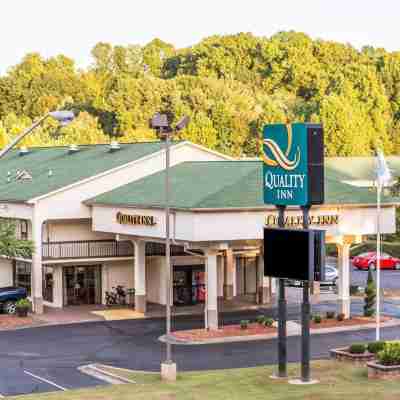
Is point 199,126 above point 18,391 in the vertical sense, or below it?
above

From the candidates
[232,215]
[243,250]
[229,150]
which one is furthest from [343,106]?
[232,215]

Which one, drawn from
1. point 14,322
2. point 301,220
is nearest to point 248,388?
point 301,220

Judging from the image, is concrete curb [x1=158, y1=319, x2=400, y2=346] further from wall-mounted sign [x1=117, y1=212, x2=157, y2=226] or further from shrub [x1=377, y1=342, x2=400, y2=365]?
shrub [x1=377, y1=342, x2=400, y2=365]

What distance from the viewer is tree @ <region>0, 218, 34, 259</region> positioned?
5516 centimetres

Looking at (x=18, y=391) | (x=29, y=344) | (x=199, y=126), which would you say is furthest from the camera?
(x=199, y=126)

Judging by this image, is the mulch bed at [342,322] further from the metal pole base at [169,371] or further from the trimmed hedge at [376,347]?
the metal pole base at [169,371]

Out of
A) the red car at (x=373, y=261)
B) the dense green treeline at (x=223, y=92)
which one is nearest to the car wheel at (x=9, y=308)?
the red car at (x=373, y=261)

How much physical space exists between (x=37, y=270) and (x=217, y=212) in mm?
11812

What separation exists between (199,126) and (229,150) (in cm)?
598

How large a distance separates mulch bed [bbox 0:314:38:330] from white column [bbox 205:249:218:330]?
884cm

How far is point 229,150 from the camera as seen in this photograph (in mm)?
141500

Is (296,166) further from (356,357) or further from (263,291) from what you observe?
(263,291)

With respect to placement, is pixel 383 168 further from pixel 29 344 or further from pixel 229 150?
pixel 229 150

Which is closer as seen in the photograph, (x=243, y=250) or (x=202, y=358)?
(x=202, y=358)
